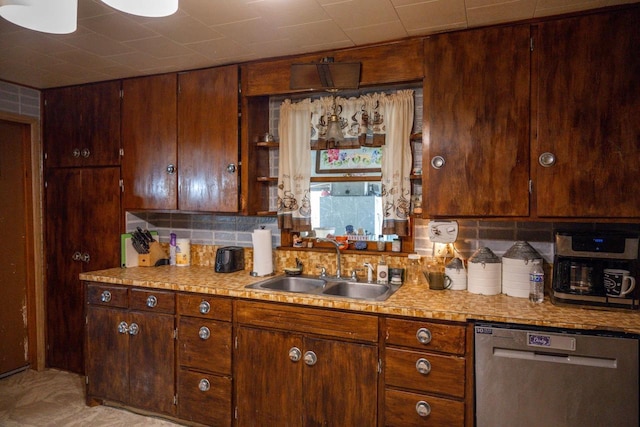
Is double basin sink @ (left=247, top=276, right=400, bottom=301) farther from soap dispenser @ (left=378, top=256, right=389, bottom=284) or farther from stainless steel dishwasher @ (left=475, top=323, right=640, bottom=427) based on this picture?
stainless steel dishwasher @ (left=475, top=323, right=640, bottom=427)

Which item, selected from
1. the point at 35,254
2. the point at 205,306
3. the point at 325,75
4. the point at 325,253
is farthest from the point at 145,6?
the point at 35,254

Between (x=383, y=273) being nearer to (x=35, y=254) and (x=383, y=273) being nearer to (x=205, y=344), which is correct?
(x=205, y=344)

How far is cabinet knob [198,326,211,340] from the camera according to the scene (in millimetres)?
2445

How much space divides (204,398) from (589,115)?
2598 millimetres

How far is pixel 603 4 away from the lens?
75.6 inches

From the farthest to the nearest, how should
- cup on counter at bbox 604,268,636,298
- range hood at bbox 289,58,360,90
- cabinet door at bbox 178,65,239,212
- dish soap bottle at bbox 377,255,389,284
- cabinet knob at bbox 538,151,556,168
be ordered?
cabinet door at bbox 178,65,239,212 → dish soap bottle at bbox 377,255,389,284 → range hood at bbox 289,58,360,90 → cabinet knob at bbox 538,151,556,168 → cup on counter at bbox 604,268,636,298

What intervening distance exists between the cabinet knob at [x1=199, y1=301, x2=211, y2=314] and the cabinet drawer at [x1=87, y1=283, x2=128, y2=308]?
2.00 feet

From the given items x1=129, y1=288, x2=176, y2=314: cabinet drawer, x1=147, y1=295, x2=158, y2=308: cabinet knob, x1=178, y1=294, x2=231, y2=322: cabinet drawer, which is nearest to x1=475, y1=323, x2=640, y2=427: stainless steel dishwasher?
x1=178, y1=294, x2=231, y2=322: cabinet drawer

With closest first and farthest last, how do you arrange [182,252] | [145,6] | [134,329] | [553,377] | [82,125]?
[145,6] → [553,377] → [134,329] → [182,252] → [82,125]

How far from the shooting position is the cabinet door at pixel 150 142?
9.70ft

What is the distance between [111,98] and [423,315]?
2.77 m

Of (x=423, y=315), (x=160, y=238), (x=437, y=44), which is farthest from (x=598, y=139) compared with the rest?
(x=160, y=238)

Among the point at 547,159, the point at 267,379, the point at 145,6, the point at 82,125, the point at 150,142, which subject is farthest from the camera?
the point at 82,125

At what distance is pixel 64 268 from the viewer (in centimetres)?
336
